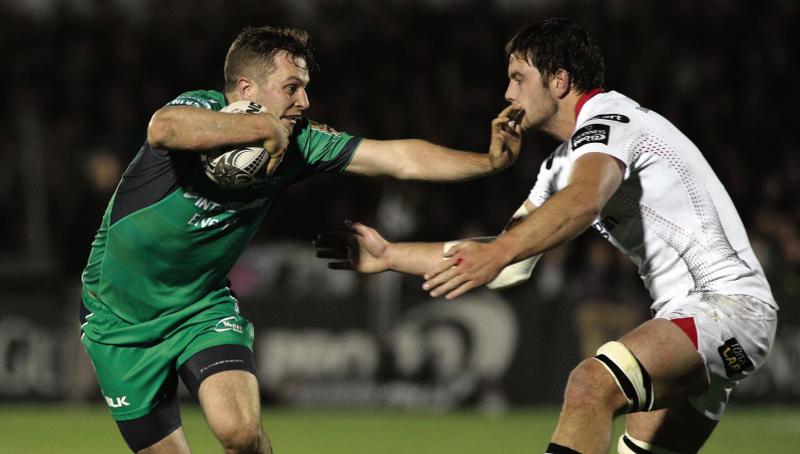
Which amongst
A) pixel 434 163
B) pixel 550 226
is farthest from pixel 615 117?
pixel 434 163

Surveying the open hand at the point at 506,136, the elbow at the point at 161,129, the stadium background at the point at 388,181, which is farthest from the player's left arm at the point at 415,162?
the stadium background at the point at 388,181

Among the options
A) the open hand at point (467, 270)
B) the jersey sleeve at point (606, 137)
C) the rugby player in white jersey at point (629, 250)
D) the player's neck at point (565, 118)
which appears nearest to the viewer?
the open hand at point (467, 270)

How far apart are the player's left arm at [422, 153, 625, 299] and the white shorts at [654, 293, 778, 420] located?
2.28 feet

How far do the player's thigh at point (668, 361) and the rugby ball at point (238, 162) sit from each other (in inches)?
70.1

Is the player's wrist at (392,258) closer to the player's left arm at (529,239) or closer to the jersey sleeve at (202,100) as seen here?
the jersey sleeve at (202,100)

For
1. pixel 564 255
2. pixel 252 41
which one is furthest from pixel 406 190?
pixel 252 41

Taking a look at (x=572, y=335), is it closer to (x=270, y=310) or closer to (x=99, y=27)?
(x=270, y=310)

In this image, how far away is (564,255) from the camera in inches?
559

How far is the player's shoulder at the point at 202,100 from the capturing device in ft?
18.0

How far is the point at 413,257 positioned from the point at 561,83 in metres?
1.11

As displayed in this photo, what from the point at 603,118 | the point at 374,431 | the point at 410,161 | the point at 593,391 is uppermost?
the point at 603,118

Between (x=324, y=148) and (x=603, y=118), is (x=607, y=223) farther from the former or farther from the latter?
(x=324, y=148)

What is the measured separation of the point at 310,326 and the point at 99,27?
6537 mm

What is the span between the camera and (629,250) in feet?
18.0
